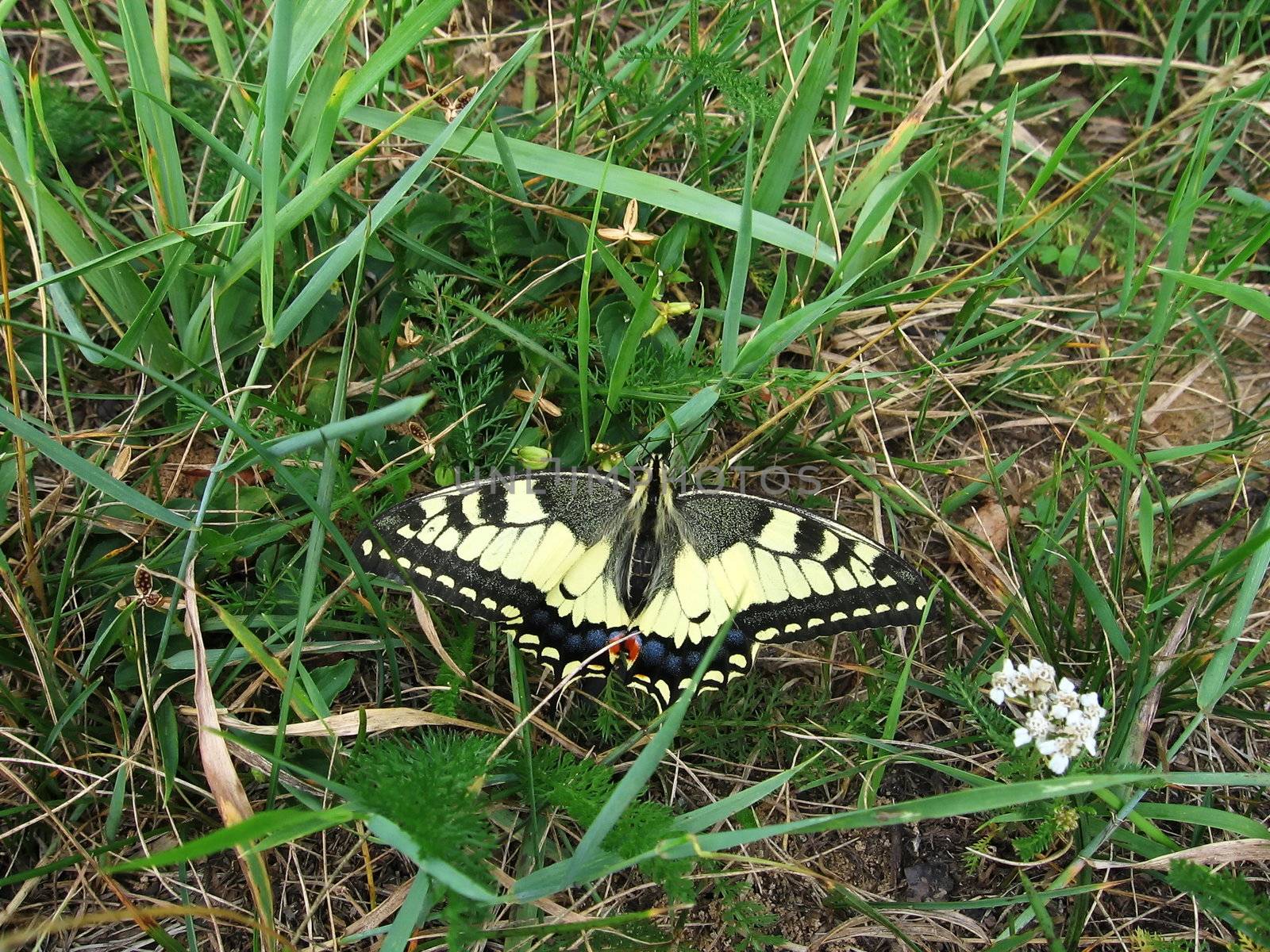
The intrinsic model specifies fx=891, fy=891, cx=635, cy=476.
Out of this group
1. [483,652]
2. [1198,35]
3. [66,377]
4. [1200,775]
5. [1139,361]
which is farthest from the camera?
[1198,35]

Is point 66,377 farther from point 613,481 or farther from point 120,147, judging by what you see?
point 613,481

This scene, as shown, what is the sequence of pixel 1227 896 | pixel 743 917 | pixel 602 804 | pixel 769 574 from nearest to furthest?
pixel 1227 896 < pixel 602 804 < pixel 743 917 < pixel 769 574

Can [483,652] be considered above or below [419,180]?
below

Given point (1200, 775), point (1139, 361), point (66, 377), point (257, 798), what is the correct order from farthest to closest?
point (1139, 361) < point (66, 377) < point (257, 798) < point (1200, 775)

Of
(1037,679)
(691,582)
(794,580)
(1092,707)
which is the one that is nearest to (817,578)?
(794,580)

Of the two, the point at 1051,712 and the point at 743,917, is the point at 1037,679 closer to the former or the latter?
the point at 1051,712

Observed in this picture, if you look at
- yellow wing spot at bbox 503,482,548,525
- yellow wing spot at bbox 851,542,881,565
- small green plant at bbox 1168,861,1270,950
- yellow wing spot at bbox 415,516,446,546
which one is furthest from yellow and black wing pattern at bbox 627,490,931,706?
small green plant at bbox 1168,861,1270,950

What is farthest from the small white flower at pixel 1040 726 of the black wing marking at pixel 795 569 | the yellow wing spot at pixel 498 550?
the yellow wing spot at pixel 498 550

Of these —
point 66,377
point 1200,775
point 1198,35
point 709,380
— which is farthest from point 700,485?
point 1198,35
